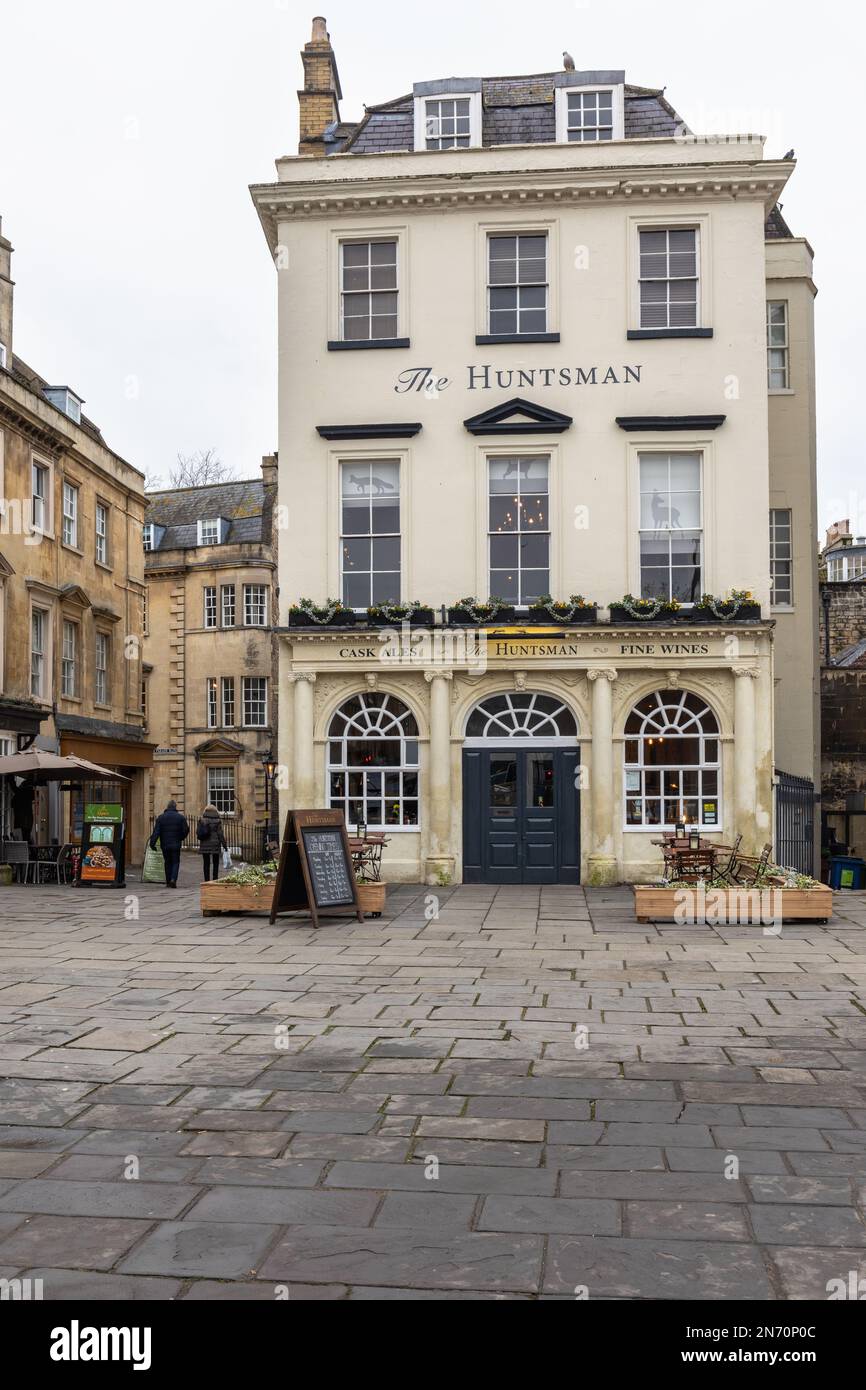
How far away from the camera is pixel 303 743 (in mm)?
21344

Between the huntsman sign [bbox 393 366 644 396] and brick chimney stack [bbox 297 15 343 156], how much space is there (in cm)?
628

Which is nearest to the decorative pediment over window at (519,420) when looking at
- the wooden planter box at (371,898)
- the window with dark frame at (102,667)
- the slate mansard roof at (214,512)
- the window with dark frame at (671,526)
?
the window with dark frame at (671,526)

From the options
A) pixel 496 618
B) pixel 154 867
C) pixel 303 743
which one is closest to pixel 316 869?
pixel 303 743

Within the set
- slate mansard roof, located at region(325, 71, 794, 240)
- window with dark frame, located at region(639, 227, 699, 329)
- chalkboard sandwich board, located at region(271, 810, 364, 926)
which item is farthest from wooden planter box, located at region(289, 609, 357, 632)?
slate mansard roof, located at region(325, 71, 794, 240)

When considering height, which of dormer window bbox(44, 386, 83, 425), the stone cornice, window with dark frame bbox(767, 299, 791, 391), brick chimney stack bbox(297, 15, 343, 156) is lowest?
window with dark frame bbox(767, 299, 791, 391)

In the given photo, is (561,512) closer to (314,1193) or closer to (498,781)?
(498,781)

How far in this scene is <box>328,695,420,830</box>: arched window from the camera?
21516mm

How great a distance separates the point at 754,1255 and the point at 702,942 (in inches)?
376

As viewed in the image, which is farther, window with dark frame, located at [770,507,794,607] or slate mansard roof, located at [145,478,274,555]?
slate mansard roof, located at [145,478,274,555]

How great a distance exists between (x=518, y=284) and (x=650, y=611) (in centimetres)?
623

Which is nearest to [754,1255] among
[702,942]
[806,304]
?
[702,942]

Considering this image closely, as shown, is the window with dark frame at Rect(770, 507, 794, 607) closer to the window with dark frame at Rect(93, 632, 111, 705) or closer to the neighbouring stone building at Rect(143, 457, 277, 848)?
the window with dark frame at Rect(93, 632, 111, 705)

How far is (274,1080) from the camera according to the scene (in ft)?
25.0

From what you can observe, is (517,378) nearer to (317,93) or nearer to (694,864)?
(317,93)
